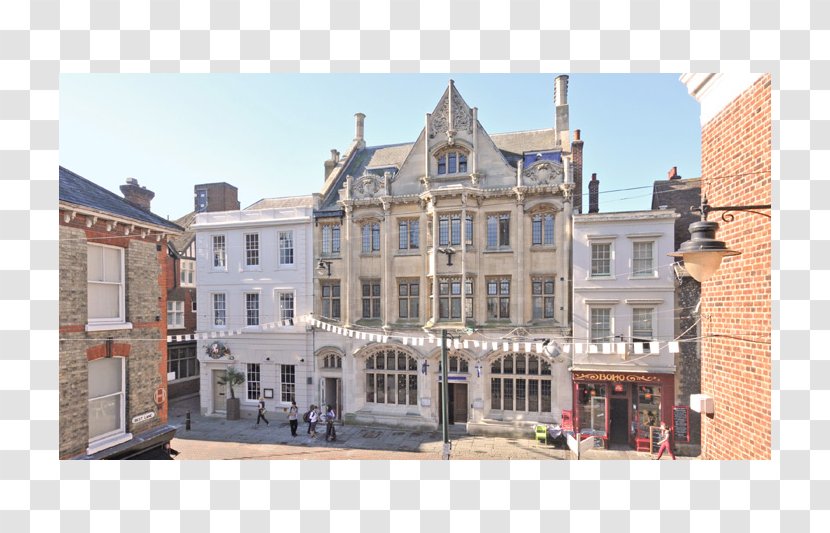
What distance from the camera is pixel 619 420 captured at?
38.6 feet

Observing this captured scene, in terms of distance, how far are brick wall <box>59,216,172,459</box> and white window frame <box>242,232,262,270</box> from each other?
630 cm

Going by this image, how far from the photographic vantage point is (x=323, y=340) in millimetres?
13992

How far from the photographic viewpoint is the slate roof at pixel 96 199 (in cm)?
589

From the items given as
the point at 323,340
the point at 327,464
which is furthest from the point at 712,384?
the point at 323,340

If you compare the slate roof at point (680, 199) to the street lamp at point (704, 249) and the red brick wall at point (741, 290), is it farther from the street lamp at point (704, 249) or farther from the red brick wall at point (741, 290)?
the street lamp at point (704, 249)

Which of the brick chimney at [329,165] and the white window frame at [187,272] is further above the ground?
the brick chimney at [329,165]

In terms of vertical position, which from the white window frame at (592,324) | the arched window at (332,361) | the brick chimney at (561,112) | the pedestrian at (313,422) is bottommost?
the pedestrian at (313,422)

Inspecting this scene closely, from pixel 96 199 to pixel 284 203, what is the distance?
30.0 feet

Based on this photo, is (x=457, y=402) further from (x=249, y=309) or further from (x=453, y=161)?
(x=453, y=161)

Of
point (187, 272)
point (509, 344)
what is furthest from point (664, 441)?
point (187, 272)

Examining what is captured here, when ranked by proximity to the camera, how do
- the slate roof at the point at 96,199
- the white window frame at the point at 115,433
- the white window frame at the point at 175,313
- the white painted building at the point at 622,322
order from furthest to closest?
the white window frame at the point at 175,313, the white painted building at the point at 622,322, the white window frame at the point at 115,433, the slate roof at the point at 96,199

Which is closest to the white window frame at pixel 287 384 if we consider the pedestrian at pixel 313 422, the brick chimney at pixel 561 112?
the pedestrian at pixel 313 422

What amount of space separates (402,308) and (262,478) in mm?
9362

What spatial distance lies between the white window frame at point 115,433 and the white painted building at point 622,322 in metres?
11.3
